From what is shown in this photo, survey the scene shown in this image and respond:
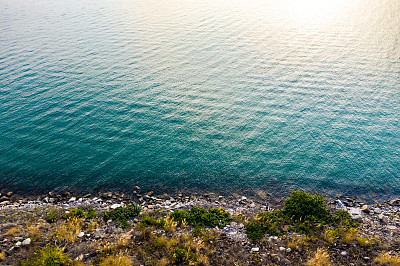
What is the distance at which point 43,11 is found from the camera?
79750mm

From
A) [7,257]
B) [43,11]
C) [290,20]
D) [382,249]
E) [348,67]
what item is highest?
[43,11]

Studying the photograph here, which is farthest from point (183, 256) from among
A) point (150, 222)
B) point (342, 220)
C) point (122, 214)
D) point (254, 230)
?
point (342, 220)

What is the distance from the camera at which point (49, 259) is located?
13.4 metres

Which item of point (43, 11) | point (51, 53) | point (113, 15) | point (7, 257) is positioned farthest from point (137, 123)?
point (43, 11)

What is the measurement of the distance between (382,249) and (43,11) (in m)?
97.2

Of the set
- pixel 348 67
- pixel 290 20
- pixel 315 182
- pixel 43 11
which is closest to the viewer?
pixel 315 182

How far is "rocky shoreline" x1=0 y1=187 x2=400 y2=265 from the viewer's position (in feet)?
47.5

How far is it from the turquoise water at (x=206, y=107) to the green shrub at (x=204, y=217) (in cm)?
368

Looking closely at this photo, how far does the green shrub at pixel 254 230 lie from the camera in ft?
52.3

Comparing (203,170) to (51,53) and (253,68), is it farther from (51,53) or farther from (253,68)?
(51,53)

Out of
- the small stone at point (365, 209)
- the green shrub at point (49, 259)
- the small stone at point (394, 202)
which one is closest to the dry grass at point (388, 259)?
the small stone at point (365, 209)

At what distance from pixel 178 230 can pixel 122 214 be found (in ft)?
13.5

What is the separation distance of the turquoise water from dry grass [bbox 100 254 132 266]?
327 inches

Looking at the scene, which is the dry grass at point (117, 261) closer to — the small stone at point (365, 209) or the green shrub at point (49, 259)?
the green shrub at point (49, 259)
